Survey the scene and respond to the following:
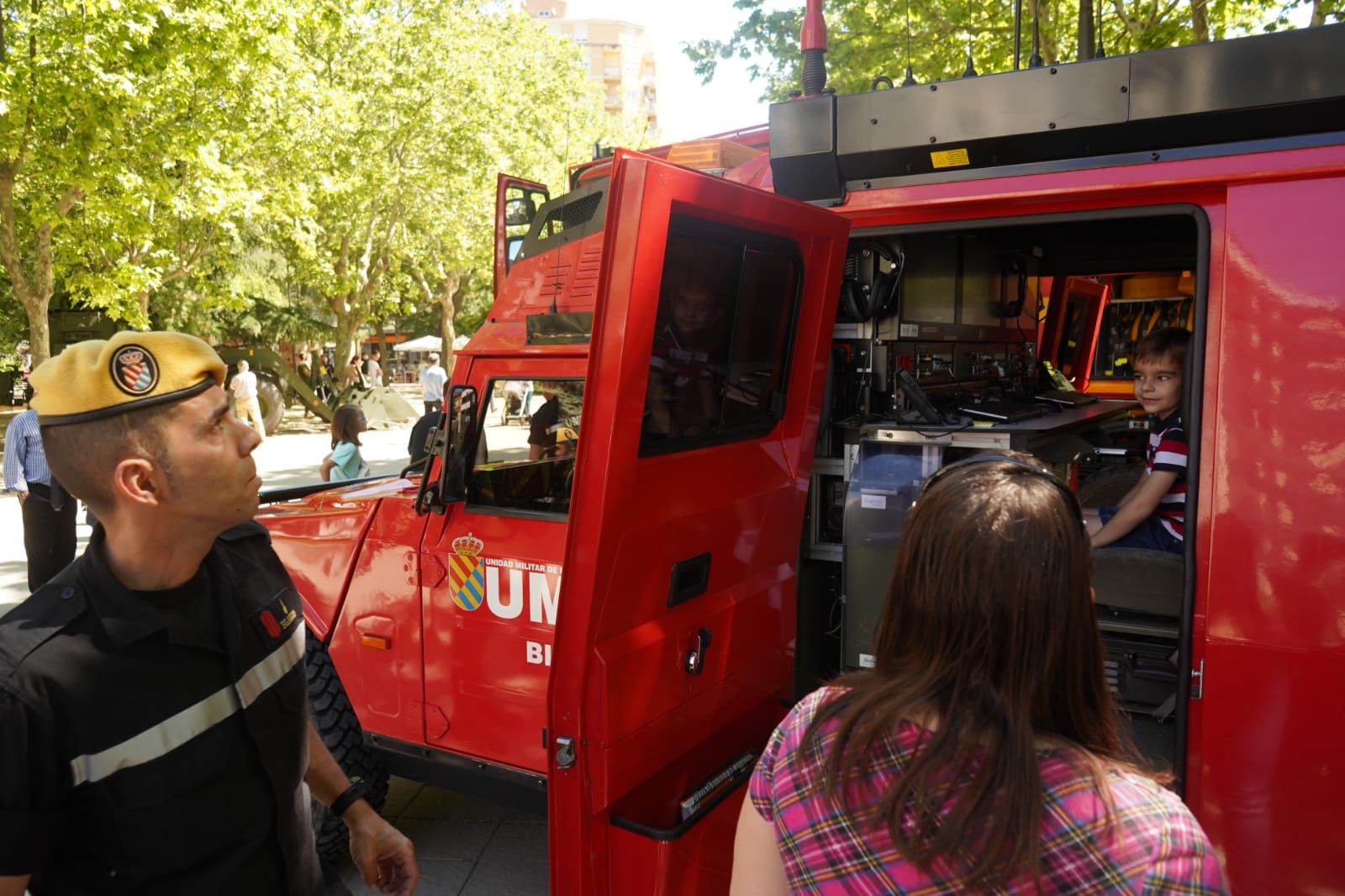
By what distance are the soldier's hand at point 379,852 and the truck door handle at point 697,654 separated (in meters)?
0.95

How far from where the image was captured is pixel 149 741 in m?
1.43

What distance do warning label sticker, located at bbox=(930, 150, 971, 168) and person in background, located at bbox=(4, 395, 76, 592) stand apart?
6.79m

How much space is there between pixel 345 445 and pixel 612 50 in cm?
9393

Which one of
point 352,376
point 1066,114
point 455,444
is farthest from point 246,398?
point 1066,114

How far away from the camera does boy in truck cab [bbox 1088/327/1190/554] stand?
332cm

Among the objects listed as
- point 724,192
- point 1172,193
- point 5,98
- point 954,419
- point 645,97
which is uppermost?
point 645,97

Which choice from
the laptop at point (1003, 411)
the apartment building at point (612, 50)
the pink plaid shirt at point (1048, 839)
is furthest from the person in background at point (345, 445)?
the apartment building at point (612, 50)

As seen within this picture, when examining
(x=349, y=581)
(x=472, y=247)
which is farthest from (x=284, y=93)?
(x=349, y=581)

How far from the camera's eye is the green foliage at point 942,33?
10.7m

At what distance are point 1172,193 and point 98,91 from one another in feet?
39.3

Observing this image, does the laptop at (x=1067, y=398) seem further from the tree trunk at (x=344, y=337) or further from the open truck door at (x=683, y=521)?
the tree trunk at (x=344, y=337)

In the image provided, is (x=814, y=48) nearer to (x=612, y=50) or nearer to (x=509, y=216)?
(x=509, y=216)

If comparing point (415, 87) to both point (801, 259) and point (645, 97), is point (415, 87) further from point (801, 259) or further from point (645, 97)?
point (645, 97)

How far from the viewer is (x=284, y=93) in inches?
566
